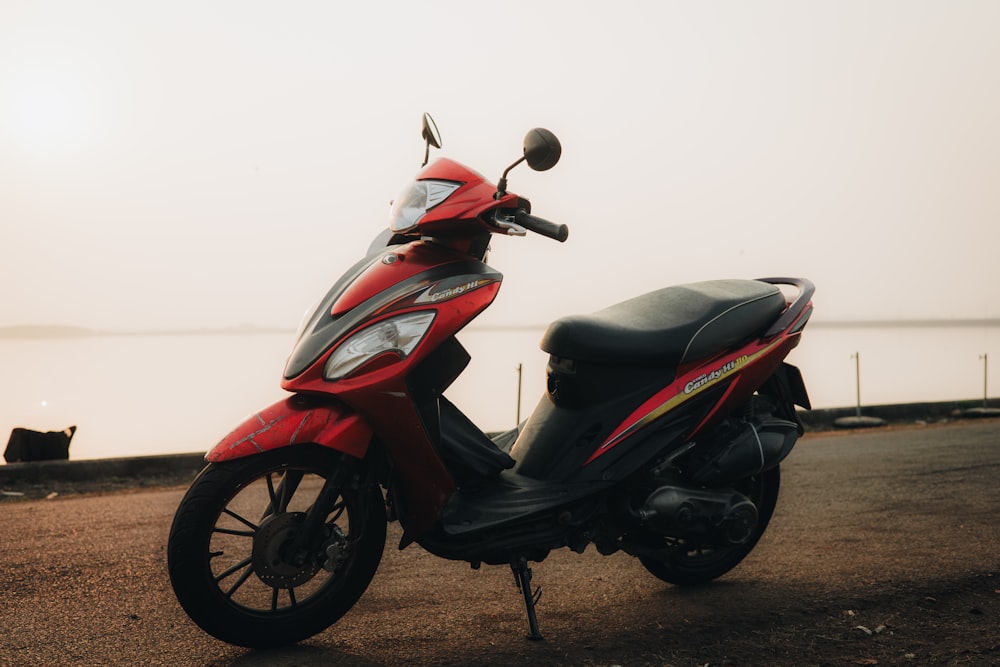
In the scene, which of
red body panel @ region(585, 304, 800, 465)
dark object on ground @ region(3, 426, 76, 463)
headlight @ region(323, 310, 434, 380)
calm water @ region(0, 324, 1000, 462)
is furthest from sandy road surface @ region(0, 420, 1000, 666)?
calm water @ region(0, 324, 1000, 462)

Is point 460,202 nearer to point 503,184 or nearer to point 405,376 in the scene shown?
point 503,184

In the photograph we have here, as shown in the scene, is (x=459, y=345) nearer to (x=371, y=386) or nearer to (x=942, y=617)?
(x=371, y=386)

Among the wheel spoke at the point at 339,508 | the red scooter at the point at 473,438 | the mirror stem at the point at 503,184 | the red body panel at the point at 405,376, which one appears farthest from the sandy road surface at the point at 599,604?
the mirror stem at the point at 503,184

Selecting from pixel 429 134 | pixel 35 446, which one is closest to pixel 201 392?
pixel 35 446

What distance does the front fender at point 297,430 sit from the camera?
116 inches

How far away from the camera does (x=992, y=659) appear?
3.03 metres

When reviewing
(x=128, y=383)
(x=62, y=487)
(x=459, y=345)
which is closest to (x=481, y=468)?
(x=459, y=345)

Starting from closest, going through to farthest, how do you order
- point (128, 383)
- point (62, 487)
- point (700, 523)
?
point (700, 523) < point (62, 487) < point (128, 383)

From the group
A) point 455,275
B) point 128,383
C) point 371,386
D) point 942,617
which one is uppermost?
point 455,275

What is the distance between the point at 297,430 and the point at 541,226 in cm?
105

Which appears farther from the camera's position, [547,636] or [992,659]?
[547,636]

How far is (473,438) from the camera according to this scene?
3371 mm

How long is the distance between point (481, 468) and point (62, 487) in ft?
16.5

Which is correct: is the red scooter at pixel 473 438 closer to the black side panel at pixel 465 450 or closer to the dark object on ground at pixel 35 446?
the black side panel at pixel 465 450
